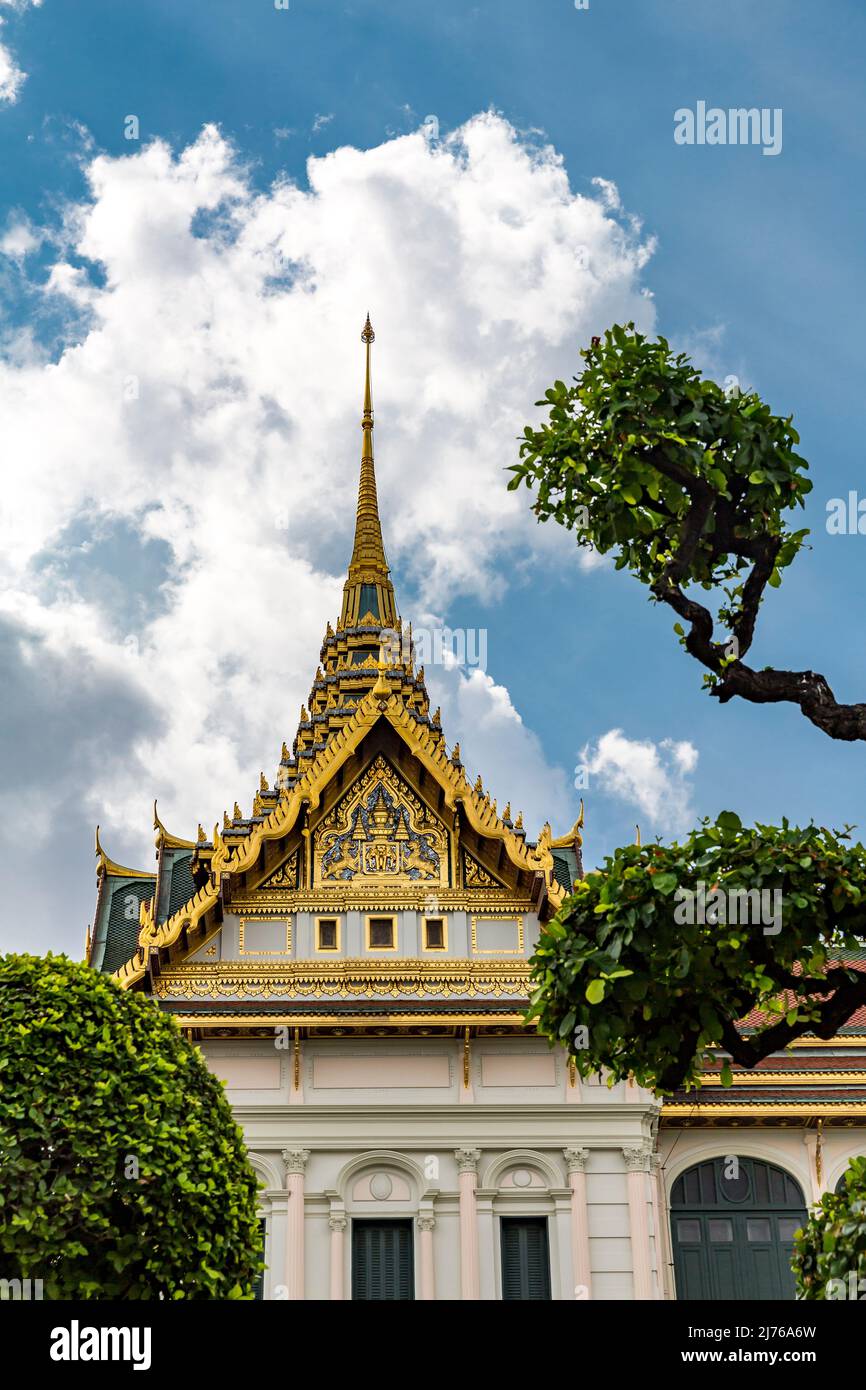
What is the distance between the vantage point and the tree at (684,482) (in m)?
10.1

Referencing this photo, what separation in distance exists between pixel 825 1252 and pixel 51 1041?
5.43 m

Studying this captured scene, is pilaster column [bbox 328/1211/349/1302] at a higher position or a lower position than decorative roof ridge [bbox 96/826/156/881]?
lower

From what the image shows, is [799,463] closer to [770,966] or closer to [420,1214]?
[770,966]

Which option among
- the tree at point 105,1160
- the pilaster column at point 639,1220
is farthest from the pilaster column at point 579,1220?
the tree at point 105,1160

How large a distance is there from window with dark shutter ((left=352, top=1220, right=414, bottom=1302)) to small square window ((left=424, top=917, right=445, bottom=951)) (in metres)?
3.67

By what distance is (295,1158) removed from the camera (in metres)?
20.9

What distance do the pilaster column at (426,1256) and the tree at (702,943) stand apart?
11606 mm

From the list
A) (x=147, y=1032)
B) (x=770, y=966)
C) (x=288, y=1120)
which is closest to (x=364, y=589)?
(x=288, y=1120)

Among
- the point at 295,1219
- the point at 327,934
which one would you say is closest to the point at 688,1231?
the point at 295,1219

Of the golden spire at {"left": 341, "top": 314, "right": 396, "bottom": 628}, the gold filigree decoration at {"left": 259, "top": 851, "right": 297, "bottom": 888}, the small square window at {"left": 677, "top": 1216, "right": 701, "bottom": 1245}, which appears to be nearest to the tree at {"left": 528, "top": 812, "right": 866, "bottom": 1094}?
the gold filigree decoration at {"left": 259, "top": 851, "right": 297, "bottom": 888}

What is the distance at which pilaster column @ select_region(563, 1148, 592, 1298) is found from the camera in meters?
20.4

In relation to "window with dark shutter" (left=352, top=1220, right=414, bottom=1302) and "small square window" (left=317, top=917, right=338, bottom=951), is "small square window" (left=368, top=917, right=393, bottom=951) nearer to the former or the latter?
"small square window" (left=317, top=917, right=338, bottom=951)

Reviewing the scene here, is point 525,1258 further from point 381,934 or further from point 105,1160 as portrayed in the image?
point 105,1160

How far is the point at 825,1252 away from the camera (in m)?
9.33
